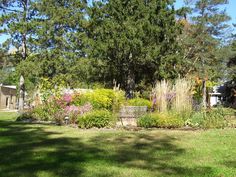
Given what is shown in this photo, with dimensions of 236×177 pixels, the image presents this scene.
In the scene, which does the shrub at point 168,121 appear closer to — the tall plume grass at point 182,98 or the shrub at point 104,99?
the tall plume grass at point 182,98

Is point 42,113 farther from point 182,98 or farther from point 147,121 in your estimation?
point 182,98

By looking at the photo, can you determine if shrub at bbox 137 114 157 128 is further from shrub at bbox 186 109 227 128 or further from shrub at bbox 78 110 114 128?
shrub at bbox 186 109 227 128

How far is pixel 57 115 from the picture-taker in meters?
12.3

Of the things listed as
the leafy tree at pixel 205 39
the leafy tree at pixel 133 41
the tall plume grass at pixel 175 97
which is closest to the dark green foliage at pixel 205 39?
the leafy tree at pixel 205 39

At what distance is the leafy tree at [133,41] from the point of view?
756 inches

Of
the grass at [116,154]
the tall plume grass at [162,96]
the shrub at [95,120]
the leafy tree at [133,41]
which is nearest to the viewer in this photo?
the grass at [116,154]

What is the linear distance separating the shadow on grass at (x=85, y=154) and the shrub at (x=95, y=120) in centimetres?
199

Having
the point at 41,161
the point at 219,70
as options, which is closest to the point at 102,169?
the point at 41,161

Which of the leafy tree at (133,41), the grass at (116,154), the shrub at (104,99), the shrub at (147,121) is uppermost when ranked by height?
the leafy tree at (133,41)

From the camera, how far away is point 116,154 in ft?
20.4

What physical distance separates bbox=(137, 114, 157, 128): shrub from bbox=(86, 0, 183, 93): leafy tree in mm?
8341

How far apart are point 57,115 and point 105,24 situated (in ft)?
28.4

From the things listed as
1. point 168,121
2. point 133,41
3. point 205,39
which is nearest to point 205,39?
point 205,39

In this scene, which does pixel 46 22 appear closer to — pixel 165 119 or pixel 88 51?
pixel 88 51
